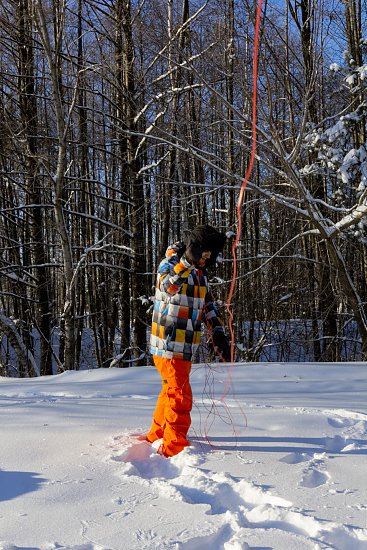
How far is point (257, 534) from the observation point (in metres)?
2.15

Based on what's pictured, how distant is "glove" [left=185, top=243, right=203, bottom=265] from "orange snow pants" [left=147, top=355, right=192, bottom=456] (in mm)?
705

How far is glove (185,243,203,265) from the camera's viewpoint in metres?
3.29

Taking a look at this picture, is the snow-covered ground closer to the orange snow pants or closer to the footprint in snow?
the footprint in snow

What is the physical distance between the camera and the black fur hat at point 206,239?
3.32 metres

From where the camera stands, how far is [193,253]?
129 inches

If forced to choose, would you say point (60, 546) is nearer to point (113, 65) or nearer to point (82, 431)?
point (82, 431)

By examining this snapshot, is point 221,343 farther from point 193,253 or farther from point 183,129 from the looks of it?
point 183,129

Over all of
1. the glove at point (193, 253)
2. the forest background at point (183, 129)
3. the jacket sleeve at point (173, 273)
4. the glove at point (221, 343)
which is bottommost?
the glove at point (221, 343)

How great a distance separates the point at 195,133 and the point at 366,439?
765 cm

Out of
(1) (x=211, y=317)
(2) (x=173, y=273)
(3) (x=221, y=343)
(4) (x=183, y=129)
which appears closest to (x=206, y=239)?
(2) (x=173, y=273)

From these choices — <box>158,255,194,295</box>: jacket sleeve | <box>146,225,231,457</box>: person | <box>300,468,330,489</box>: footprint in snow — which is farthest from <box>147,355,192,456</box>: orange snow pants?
<box>300,468,330,489</box>: footprint in snow

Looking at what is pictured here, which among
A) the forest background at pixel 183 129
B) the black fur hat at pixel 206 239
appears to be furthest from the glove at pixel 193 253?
the forest background at pixel 183 129

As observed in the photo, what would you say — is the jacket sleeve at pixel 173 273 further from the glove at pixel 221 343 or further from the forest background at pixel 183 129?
the forest background at pixel 183 129

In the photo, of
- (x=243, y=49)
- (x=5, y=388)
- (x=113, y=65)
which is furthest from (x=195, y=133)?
(x=5, y=388)
